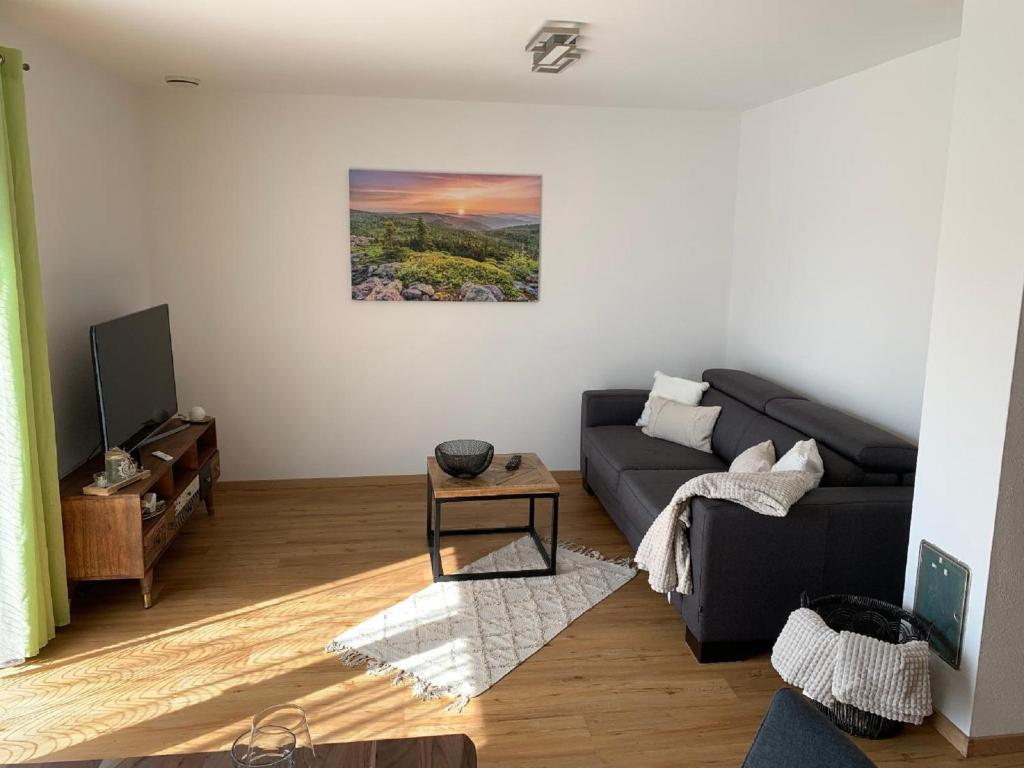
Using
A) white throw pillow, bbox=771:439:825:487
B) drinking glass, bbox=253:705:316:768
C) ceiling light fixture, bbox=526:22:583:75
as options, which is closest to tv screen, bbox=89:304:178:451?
ceiling light fixture, bbox=526:22:583:75

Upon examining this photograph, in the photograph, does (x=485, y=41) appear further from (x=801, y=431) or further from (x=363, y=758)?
(x=363, y=758)

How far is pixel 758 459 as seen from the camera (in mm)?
Result: 3766

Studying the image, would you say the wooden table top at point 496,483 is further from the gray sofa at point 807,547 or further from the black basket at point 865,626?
the black basket at point 865,626

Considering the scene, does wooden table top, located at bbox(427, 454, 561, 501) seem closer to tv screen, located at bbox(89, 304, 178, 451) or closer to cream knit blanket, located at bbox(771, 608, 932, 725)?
tv screen, located at bbox(89, 304, 178, 451)

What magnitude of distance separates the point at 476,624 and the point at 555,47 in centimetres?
256

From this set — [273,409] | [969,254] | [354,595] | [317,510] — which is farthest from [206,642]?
[969,254]

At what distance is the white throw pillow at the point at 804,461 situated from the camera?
3330mm

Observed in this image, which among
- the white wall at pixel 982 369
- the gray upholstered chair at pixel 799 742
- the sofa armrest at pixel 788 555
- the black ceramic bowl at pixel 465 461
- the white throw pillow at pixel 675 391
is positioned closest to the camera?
the gray upholstered chair at pixel 799 742

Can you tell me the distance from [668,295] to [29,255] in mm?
3845

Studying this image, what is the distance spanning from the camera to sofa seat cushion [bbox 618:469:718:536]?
383 cm

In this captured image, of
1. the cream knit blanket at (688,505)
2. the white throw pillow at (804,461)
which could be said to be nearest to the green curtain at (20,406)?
the cream knit blanket at (688,505)

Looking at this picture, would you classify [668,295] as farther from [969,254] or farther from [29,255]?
[29,255]

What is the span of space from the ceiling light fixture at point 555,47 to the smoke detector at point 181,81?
2.00 meters

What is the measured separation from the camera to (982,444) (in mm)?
2570
